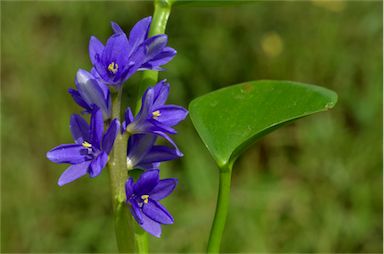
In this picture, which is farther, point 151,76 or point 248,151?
point 248,151

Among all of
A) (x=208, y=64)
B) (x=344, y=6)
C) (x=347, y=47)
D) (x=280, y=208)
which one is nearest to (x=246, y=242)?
(x=280, y=208)

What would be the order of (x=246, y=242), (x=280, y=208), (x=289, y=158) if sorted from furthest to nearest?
1. (x=289, y=158)
2. (x=280, y=208)
3. (x=246, y=242)

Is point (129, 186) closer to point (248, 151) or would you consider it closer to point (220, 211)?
point (220, 211)

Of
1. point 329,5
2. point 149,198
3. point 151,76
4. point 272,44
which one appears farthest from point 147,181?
point 329,5

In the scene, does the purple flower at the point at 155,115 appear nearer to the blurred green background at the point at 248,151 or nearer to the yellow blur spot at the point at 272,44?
the blurred green background at the point at 248,151

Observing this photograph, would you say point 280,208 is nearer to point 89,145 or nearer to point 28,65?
point 28,65
